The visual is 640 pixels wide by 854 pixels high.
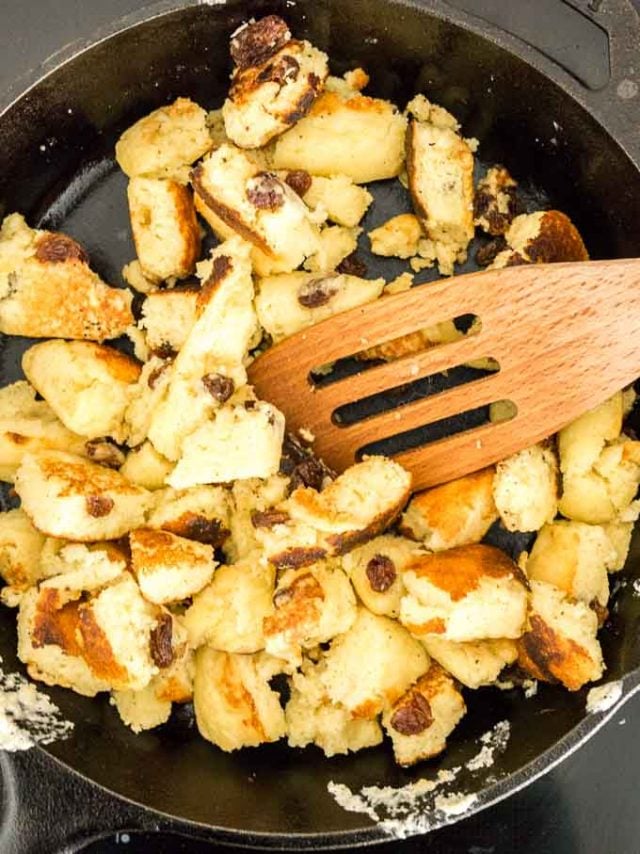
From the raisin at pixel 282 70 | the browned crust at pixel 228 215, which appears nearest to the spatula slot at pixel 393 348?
the browned crust at pixel 228 215

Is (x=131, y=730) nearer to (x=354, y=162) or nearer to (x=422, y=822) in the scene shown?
(x=422, y=822)

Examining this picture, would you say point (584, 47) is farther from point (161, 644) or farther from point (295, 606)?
point (161, 644)

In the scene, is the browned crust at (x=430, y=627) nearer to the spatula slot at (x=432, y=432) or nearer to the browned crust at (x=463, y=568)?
the browned crust at (x=463, y=568)

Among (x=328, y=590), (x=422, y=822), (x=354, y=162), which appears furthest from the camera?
(x=354, y=162)

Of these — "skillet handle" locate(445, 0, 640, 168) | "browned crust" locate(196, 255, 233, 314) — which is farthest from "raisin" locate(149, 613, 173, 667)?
"skillet handle" locate(445, 0, 640, 168)

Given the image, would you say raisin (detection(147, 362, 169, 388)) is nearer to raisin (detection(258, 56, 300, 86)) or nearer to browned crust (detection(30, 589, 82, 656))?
browned crust (detection(30, 589, 82, 656))

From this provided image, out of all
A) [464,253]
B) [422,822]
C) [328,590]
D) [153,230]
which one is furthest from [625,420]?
[153,230]

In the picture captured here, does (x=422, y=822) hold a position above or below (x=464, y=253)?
below
